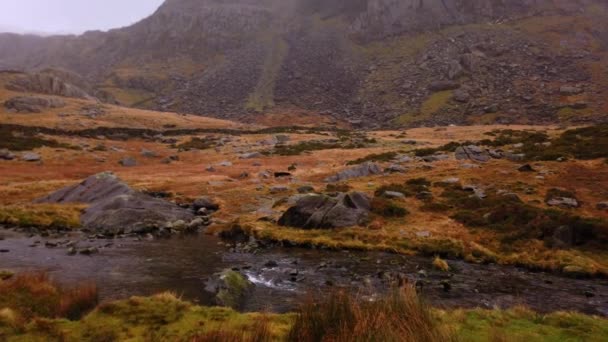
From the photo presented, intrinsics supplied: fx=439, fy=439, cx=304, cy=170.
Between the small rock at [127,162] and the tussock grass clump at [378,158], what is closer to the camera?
the tussock grass clump at [378,158]

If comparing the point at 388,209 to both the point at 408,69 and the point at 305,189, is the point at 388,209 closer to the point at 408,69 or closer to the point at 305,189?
the point at 305,189

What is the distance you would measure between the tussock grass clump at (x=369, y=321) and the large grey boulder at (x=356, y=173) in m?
35.1

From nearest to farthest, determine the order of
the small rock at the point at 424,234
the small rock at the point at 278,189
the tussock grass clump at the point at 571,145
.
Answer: the small rock at the point at 424,234 → the tussock grass clump at the point at 571,145 → the small rock at the point at 278,189

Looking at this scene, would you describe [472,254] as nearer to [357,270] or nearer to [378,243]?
[378,243]

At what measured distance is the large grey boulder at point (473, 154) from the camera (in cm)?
4730

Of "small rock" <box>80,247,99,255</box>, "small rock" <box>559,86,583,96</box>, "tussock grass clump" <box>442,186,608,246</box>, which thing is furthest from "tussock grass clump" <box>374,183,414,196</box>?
"small rock" <box>559,86,583,96</box>

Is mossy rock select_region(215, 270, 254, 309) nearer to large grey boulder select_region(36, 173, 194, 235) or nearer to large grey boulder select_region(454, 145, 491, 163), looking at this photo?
large grey boulder select_region(36, 173, 194, 235)

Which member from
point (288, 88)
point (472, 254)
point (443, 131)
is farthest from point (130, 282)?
point (288, 88)

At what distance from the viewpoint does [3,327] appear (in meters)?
11.1

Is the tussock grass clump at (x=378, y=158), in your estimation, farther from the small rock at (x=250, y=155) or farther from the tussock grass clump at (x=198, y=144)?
the tussock grass clump at (x=198, y=144)

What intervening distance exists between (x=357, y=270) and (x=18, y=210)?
1005 inches

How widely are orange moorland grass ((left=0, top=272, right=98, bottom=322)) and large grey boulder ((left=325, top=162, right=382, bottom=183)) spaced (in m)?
32.9

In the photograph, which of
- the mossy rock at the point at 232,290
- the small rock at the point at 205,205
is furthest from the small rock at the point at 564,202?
the small rock at the point at 205,205

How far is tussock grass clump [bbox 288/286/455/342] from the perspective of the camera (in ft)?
26.1
